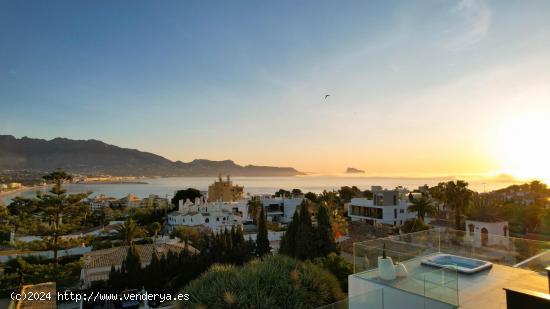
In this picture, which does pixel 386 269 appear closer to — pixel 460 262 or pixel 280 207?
pixel 460 262

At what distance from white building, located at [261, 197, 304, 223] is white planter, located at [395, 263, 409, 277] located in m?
45.1

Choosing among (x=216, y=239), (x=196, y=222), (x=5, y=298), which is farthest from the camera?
(x=196, y=222)

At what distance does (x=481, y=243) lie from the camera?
912 centimetres

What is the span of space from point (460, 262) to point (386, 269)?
2884 millimetres

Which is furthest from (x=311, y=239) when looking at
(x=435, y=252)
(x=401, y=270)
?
(x=401, y=270)

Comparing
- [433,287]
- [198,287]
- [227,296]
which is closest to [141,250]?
[198,287]

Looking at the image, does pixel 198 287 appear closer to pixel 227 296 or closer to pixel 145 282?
pixel 227 296

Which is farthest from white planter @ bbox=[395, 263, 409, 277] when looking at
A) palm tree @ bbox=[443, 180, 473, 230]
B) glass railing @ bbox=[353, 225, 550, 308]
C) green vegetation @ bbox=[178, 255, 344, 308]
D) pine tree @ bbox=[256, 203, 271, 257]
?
palm tree @ bbox=[443, 180, 473, 230]

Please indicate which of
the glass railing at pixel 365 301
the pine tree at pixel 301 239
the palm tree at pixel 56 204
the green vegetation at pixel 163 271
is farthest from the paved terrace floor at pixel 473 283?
the palm tree at pixel 56 204

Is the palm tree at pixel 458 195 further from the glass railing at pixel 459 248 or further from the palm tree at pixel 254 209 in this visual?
the palm tree at pixel 254 209

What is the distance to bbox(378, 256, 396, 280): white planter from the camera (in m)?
7.22

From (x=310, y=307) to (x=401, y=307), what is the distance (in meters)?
3.88

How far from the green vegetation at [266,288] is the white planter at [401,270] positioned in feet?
10.7

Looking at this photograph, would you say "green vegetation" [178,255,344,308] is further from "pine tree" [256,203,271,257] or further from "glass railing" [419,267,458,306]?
"pine tree" [256,203,271,257]
